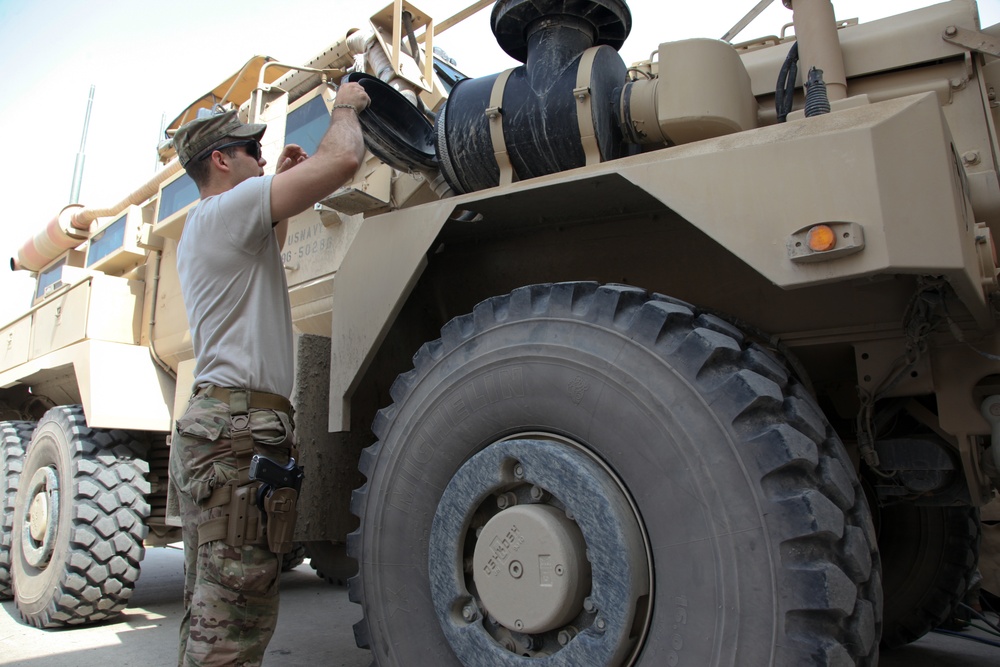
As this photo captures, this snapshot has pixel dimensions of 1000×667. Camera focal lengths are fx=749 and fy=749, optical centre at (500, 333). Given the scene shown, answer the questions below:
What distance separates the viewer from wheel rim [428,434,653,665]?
59.4 inches

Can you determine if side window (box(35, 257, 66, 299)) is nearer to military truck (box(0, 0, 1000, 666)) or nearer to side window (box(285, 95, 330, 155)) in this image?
side window (box(285, 95, 330, 155))

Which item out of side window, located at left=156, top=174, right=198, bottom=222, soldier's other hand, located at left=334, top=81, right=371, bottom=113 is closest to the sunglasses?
soldier's other hand, located at left=334, top=81, right=371, bottom=113

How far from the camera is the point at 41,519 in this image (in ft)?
14.5

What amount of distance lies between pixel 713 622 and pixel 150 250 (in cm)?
467

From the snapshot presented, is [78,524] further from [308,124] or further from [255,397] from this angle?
[255,397]

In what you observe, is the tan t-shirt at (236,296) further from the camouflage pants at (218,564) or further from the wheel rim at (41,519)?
the wheel rim at (41,519)

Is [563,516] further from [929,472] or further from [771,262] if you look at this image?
[929,472]

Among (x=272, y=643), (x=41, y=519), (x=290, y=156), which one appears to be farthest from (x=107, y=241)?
(x=290, y=156)

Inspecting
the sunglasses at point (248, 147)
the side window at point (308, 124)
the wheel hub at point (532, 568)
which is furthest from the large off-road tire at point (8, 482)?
the wheel hub at point (532, 568)

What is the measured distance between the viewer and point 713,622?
1396 millimetres

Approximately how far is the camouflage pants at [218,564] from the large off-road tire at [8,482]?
3.71m

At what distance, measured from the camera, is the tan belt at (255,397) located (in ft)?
6.91

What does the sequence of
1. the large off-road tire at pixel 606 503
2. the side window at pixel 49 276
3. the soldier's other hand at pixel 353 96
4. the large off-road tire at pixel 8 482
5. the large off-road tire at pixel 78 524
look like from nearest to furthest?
the large off-road tire at pixel 606 503, the soldier's other hand at pixel 353 96, the large off-road tire at pixel 78 524, the large off-road tire at pixel 8 482, the side window at pixel 49 276

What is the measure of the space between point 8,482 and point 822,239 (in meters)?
5.42
